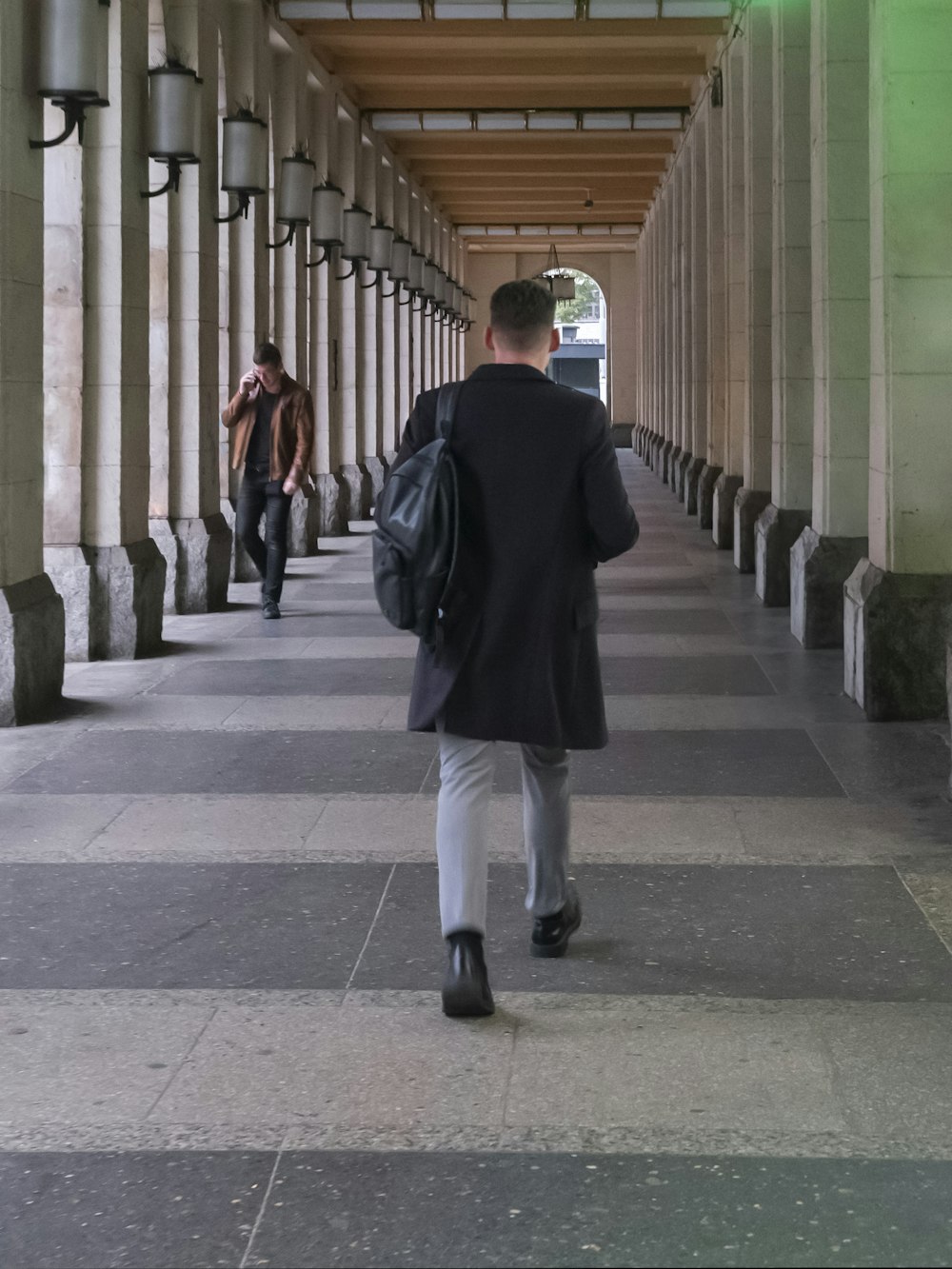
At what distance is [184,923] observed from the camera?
17.5ft

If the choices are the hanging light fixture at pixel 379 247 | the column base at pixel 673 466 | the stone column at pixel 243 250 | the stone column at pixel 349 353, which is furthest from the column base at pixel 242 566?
the column base at pixel 673 466

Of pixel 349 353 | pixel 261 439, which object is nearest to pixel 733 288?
pixel 349 353

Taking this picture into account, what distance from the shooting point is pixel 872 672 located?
8.69m

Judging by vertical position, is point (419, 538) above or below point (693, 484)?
below

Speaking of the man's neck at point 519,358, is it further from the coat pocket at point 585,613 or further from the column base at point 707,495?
the column base at point 707,495

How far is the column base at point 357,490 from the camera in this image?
76.4ft

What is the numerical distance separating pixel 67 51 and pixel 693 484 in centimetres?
1624

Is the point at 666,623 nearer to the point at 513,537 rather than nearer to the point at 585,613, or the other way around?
the point at 585,613

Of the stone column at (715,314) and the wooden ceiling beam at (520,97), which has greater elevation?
the wooden ceiling beam at (520,97)

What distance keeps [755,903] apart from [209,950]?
160 centimetres

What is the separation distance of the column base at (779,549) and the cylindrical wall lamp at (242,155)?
4.48 metres

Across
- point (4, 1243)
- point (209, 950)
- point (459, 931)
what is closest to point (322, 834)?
point (209, 950)

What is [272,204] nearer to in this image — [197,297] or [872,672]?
[197,297]

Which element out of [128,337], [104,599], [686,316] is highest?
[686,316]
